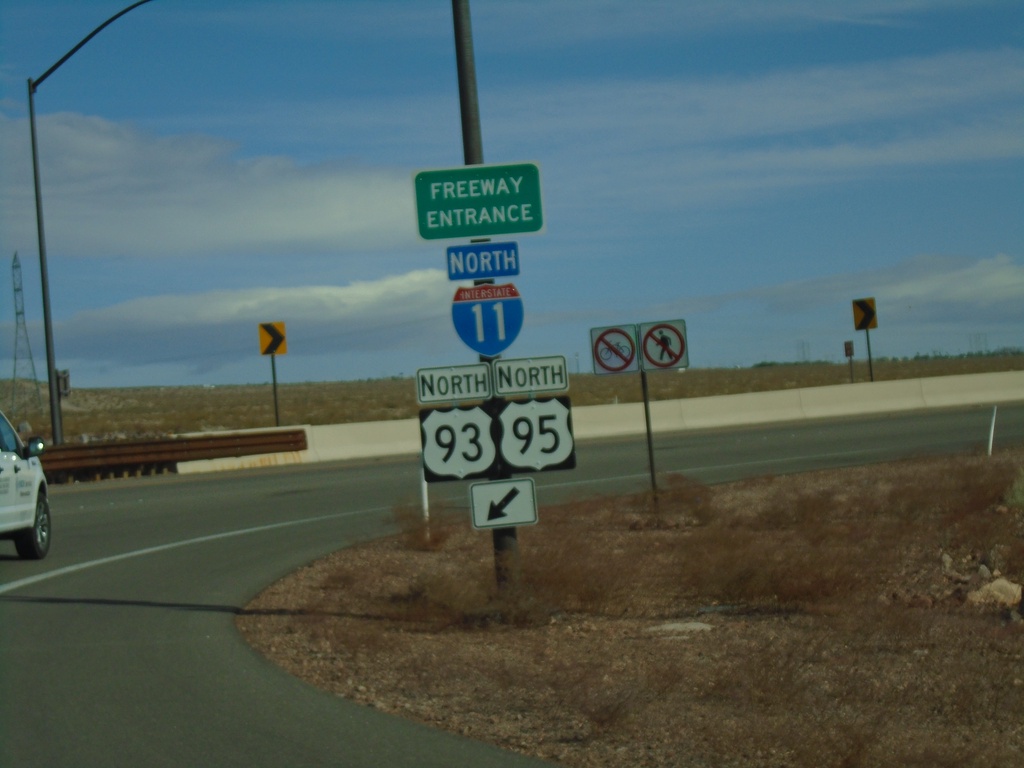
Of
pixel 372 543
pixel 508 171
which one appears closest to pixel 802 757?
pixel 508 171

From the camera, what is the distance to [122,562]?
47.9ft

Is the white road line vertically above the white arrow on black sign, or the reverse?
the white arrow on black sign

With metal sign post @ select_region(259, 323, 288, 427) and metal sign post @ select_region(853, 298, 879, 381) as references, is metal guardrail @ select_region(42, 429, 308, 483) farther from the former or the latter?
metal sign post @ select_region(853, 298, 879, 381)

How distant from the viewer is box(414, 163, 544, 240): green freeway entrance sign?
401 inches

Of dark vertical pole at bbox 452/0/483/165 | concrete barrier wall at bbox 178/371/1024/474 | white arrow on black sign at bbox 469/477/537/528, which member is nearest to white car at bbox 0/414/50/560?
white arrow on black sign at bbox 469/477/537/528

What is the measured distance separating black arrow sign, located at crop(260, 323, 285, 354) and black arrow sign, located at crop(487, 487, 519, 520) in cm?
2535

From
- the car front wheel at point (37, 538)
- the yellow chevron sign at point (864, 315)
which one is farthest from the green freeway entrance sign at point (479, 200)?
the yellow chevron sign at point (864, 315)

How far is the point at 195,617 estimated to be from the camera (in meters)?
10.7

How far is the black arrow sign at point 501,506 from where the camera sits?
980cm

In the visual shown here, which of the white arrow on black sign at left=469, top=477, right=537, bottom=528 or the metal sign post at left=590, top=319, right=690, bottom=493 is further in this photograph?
the metal sign post at left=590, top=319, right=690, bottom=493

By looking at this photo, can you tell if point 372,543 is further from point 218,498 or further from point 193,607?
point 218,498

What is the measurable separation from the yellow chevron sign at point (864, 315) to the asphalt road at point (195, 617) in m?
16.4

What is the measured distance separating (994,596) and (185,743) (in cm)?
763

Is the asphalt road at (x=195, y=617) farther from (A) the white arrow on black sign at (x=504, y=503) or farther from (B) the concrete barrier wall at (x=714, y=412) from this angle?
(B) the concrete barrier wall at (x=714, y=412)
